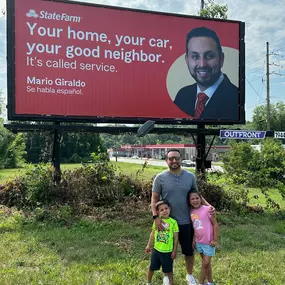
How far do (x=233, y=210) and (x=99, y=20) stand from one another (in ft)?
20.0

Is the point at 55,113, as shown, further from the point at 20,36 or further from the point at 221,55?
the point at 221,55

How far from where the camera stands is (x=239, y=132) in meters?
9.54

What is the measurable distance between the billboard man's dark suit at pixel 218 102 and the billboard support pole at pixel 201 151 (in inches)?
18.3

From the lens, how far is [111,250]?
5.70m

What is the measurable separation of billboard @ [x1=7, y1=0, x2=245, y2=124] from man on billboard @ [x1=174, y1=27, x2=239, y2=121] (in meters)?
0.03

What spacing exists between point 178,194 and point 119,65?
18.7ft

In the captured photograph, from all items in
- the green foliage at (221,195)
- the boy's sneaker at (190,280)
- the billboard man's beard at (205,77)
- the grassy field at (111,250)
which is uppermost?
the billboard man's beard at (205,77)

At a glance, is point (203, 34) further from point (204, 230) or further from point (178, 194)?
point (204, 230)

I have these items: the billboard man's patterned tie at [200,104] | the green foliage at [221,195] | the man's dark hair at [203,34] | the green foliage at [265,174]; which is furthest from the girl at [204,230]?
the man's dark hair at [203,34]

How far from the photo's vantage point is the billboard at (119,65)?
8.36 m

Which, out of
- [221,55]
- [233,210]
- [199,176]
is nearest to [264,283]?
[233,210]

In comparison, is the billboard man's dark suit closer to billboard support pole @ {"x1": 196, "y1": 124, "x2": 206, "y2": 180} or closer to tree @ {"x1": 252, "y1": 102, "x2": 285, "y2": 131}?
billboard support pole @ {"x1": 196, "y1": 124, "x2": 206, "y2": 180}

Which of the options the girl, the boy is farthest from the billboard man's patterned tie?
the boy

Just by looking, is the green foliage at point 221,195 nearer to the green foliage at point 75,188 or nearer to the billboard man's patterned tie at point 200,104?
the green foliage at point 75,188
